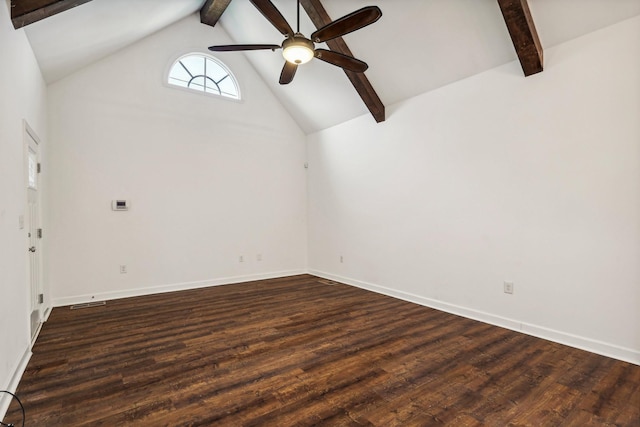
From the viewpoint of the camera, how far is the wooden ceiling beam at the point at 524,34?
8.73 feet

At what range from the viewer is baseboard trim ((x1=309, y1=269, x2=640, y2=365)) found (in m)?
2.60

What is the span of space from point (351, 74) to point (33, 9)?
125 inches

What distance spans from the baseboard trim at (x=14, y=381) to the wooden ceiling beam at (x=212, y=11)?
4607 mm

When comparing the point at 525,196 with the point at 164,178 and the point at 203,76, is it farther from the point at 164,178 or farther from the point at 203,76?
the point at 203,76

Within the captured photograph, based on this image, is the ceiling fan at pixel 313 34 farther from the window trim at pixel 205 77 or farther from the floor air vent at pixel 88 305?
the floor air vent at pixel 88 305

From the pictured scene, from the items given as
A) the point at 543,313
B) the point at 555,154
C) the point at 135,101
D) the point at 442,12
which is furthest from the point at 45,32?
the point at 543,313

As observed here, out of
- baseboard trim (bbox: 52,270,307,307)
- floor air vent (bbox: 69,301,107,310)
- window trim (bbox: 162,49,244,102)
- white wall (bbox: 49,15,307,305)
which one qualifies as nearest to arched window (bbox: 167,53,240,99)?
window trim (bbox: 162,49,244,102)

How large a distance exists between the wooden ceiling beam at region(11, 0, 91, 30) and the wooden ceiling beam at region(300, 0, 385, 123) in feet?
7.60

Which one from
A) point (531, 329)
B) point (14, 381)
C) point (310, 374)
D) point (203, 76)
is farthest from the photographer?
point (203, 76)

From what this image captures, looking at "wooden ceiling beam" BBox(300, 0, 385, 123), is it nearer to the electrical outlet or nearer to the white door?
the electrical outlet

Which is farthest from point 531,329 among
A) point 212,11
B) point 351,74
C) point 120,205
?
point 212,11

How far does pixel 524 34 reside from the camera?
2.78 metres

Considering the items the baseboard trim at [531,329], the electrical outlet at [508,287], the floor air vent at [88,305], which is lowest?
the baseboard trim at [531,329]

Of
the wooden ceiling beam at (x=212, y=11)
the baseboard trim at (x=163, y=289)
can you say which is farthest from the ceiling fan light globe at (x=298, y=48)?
the baseboard trim at (x=163, y=289)
